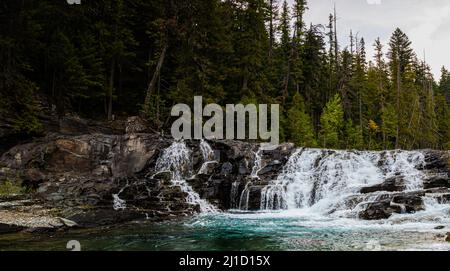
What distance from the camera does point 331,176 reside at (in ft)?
71.8

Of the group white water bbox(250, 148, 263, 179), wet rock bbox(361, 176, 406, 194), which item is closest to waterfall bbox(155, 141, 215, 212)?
white water bbox(250, 148, 263, 179)

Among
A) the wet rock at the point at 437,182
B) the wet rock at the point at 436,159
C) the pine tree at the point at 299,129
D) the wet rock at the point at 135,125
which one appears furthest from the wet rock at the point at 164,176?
the pine tree at the point at 299,129

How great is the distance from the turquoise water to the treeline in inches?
465

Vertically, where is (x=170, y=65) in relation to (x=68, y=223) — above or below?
above

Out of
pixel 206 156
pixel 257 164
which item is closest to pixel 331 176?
pixel 257 164

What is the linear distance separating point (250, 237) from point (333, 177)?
10.4 meters

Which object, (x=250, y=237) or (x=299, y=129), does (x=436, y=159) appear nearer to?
(x=299, y=129)

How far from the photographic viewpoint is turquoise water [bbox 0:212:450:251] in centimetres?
1108

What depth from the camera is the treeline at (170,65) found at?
80.2 ft

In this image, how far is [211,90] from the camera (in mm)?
30984

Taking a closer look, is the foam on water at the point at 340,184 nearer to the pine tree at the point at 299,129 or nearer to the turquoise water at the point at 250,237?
the turquoise water at the point at 250,237

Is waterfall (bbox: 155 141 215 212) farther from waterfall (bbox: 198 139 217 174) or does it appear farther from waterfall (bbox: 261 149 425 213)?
waterfall (bbox: 261 149 425 213)

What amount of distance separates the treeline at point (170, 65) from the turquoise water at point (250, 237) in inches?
465

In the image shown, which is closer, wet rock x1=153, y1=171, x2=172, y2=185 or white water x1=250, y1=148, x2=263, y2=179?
wet rock x1=153, y1=171, x2=172, y2=185
